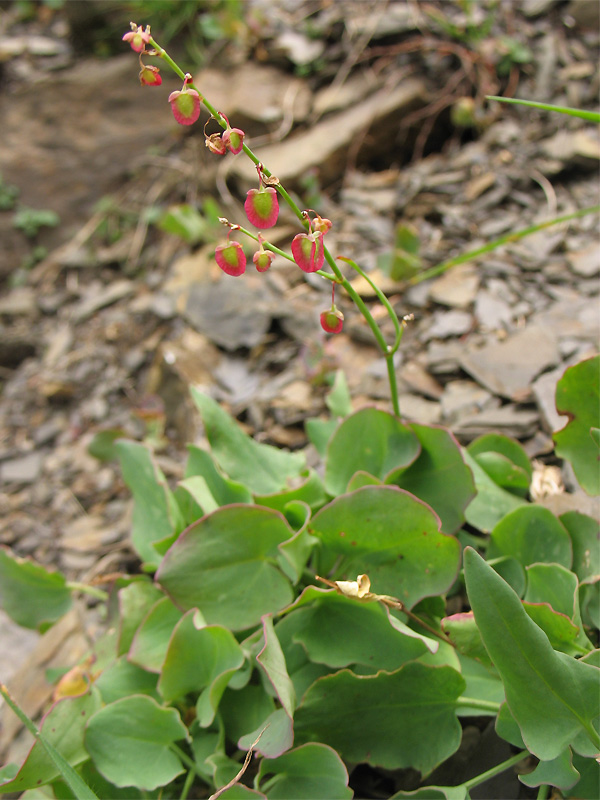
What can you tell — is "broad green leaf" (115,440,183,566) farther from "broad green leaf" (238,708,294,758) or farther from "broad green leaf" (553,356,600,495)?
"broad green leaf" (553,356,600,495)

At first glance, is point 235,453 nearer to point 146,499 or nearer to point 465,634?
point 146,499

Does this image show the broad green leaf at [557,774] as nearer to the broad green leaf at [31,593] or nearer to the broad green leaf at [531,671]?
the broad green leaf at [531,671]

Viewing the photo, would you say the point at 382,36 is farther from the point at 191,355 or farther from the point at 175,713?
the point at 175,713

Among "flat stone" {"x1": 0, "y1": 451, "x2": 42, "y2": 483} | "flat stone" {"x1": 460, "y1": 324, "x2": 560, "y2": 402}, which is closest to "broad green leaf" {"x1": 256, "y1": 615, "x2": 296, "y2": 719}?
"flat stone" {"x1": 460, "y1": 324, "x2": 560, "y2": 402}

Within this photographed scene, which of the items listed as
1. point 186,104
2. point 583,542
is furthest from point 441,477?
point 186,104

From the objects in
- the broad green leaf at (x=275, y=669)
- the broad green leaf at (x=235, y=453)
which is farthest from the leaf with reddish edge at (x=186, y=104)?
the broad green leaf at (x=275, y=669)
